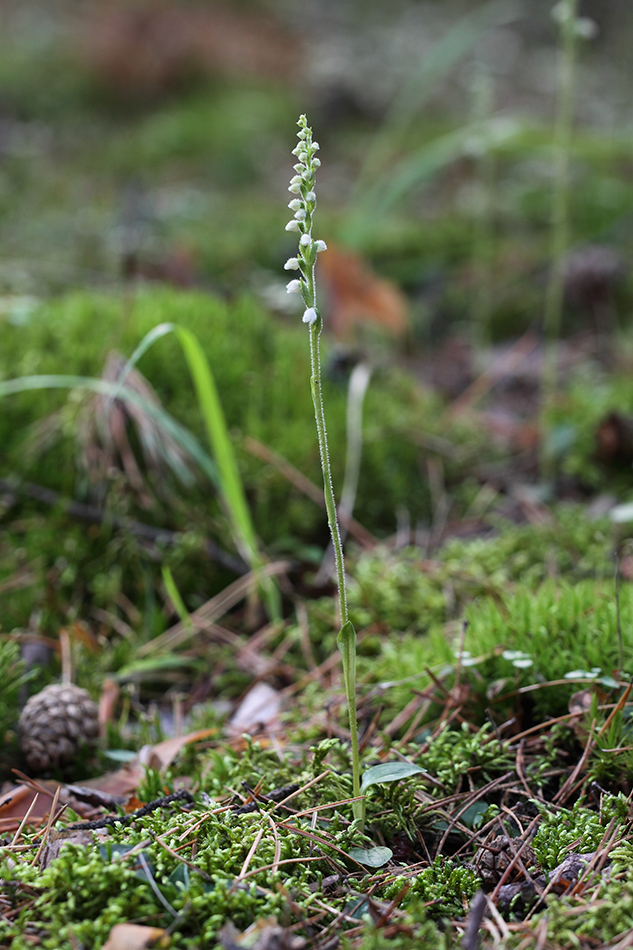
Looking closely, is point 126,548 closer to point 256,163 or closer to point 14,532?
point 14,532

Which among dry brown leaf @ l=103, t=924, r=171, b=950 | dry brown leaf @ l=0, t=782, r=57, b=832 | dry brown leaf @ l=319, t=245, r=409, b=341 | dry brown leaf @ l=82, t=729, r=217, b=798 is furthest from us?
dry brown leaf @ l=319, t=245, r=409, b=341

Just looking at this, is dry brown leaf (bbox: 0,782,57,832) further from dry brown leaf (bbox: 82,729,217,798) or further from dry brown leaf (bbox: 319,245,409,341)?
dry brown leaf (bbox: 319,245,409,341)

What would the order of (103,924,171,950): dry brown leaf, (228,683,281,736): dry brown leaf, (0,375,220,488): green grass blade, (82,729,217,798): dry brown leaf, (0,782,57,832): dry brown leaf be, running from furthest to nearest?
(0,375,220,488): green grass blade, (228,683,281,736): dry brown leaf, (82,729,217,798): dry brown leaf, (0,782,57,832): dry brown leaf, (103,924,171,950): dry brown leaf

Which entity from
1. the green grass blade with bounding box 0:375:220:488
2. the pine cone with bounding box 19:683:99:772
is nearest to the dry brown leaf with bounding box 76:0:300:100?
the green grass blade with bounding box 0:375:220:488

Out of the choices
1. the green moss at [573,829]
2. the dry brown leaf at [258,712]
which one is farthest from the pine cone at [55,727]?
the green moss at [573,829]

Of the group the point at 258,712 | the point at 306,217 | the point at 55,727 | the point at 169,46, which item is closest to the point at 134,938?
the point at 55,727

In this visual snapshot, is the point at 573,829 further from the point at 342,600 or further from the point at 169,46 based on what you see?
the point at 169,46
